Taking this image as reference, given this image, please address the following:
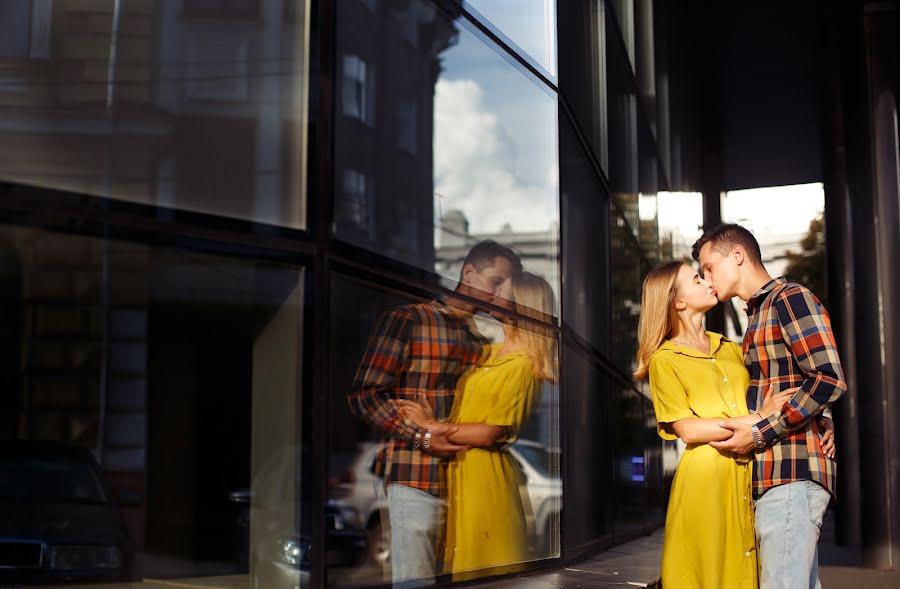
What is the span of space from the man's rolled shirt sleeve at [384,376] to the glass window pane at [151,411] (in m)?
0.44

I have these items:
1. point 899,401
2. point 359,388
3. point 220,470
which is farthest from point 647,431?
point 220,470

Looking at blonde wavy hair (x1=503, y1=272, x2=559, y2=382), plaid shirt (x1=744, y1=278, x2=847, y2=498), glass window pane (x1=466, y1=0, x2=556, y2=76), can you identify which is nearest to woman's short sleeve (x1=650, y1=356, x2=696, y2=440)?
plaid shirt (x1=744, y1=278, x2=847, y2=498)

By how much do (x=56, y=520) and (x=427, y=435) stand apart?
2.18m

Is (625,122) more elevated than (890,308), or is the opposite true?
(625,122)

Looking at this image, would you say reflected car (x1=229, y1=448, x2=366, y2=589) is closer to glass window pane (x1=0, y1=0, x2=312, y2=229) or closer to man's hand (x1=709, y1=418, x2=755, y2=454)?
glass window pane (x1=0, y1=0, x2=312, y2=229)

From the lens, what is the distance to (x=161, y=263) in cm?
409

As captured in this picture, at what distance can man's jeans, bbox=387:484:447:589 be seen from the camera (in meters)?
5.20

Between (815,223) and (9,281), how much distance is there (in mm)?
14775

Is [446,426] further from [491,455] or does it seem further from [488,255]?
[488,255]

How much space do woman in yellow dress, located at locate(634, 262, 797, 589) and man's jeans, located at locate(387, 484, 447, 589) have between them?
4.39 feet

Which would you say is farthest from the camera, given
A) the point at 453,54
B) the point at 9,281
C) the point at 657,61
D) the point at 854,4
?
the point at 657,61

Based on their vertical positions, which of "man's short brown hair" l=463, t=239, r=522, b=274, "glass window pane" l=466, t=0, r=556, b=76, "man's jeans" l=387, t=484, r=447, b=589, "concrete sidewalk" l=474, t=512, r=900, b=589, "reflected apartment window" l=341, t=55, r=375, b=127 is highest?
"glass window pane" l=466, t=0, r=556, b=76

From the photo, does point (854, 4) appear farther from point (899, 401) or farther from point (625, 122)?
point (899, 401)

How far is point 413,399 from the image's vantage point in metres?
5.45
